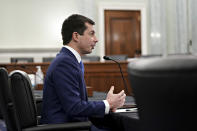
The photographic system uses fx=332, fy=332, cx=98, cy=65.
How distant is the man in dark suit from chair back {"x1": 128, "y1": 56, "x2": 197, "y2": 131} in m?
0.99

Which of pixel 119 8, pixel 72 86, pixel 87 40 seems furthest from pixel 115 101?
pixel 119 8

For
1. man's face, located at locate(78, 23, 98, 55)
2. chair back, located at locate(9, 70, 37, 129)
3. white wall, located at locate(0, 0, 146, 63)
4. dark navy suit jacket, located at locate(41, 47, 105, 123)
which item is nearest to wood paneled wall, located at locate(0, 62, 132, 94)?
white wall, located at locate(0, 0, 146, 63)

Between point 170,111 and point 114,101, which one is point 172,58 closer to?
point 170,111

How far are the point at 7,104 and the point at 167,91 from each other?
1.15m

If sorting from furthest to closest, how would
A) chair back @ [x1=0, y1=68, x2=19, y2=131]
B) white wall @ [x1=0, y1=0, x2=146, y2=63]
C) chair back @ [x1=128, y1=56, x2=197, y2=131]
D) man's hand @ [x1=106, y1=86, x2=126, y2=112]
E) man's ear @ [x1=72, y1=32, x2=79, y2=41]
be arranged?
1. white wall @ [x1=0, y1=0, x2=146, y2=63]
2. man's ear @ [x1=72, y1=32, x2=79, y2=41]
3. man's hand @ [x1=106, y1=86, x2=126, y2=112]
4. chair back @ [x1=0, y1=68, x2=19, y2=131]
5. chair back @ [x1=128, y1=56, x2=197, y2=131]

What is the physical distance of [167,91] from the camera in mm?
611

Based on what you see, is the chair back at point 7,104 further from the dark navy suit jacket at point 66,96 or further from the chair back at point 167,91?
the chair back at point 167,91

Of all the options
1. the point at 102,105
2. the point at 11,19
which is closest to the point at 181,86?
the point at 102,105

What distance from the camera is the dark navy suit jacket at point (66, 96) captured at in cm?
164

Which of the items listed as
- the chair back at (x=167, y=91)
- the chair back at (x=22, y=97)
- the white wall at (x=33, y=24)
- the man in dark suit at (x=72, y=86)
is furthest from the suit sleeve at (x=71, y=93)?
the white wall at (x=33, y=24)

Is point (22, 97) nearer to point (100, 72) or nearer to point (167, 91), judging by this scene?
point (167, 91)

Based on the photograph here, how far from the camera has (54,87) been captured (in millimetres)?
1742

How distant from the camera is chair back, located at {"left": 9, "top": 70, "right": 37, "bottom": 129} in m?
1.59

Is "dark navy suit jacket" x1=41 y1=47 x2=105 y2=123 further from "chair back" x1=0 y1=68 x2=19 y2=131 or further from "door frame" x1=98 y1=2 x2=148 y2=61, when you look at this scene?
"door frame" x1=98 y1=2 x2=148 y2=61
